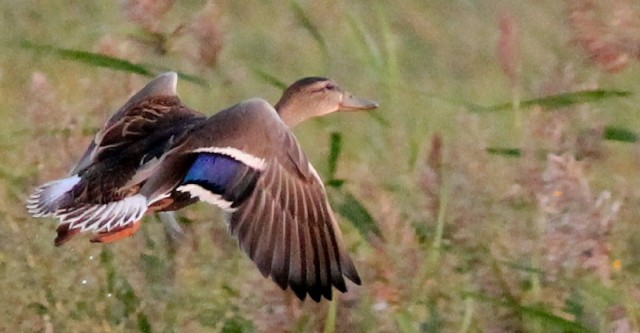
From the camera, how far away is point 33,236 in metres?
3.57

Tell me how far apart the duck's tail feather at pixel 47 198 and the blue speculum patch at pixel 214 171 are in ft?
1.10

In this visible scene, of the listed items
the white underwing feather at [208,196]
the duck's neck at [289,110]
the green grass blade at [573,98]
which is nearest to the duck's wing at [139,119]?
the duck's neck at [289,110]

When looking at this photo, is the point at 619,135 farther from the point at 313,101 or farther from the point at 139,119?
the point at 139,119

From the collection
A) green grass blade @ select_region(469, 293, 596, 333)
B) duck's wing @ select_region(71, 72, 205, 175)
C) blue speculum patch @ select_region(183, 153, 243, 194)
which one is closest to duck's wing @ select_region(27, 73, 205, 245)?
duck's wing @ select_region(71, 72, 205, 175)

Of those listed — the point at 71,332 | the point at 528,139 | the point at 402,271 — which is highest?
the point at 528,139

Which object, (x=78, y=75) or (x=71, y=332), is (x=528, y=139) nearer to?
(x=71, y=332)

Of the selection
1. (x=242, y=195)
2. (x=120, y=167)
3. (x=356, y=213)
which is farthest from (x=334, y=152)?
(x=120, y=167)

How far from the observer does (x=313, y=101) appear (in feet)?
13.7

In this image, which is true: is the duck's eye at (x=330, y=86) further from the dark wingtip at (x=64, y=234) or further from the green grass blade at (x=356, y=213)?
the dark wingtip at (x=64, y=234)

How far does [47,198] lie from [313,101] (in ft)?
2.88

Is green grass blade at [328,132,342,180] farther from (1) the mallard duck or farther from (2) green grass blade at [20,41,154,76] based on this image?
(2) green grass blade at [20,41,154,76]

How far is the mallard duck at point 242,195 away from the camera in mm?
3355

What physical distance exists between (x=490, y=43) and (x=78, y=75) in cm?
159

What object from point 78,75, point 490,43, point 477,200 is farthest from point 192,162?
point 490,43
